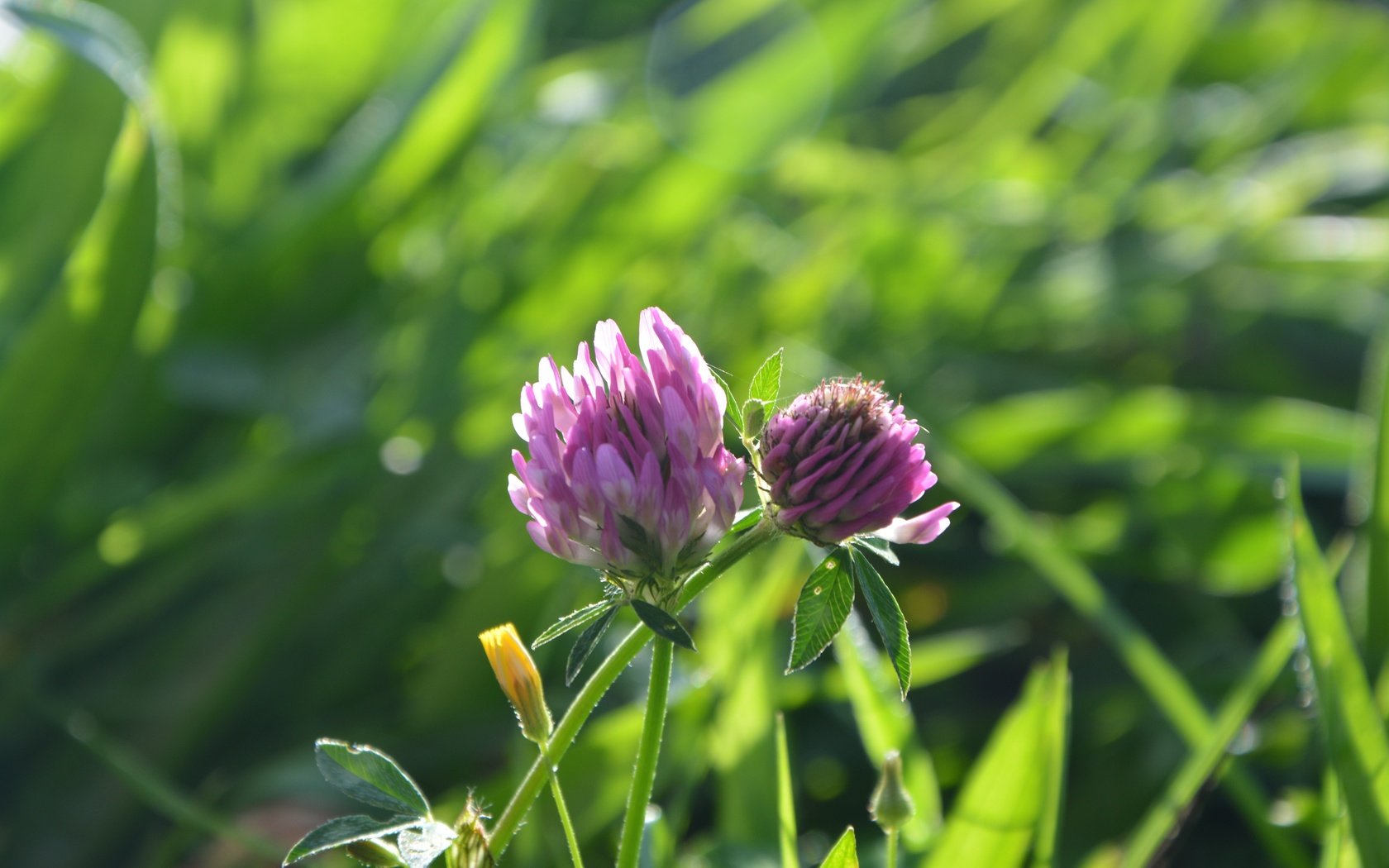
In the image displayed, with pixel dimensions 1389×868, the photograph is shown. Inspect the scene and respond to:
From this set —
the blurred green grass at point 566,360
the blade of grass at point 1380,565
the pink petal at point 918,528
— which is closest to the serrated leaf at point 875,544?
the pink petal at point 918,528

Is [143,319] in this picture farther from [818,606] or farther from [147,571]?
[818,606]

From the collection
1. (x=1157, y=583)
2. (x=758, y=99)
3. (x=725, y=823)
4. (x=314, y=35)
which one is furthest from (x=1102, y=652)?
(x=314, y=35)

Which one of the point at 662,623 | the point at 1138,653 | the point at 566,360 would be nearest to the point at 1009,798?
the point at 1138,653

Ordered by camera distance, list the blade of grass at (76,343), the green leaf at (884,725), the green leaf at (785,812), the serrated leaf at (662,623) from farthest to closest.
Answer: the blade of grass at (76,343), the green leaf at (884,725), the green leaf at (785,812), the serrated leaf at (662,623)

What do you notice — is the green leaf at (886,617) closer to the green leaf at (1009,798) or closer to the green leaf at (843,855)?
the green leaf at (843,855)

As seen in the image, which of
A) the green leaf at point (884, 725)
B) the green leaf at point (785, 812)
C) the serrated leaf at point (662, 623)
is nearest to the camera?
the serrated leaf at point (662, 623)

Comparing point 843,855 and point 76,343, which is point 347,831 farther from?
point 76,343

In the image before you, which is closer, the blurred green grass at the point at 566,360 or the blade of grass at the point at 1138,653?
the blade of grass at the point at 1138,653
